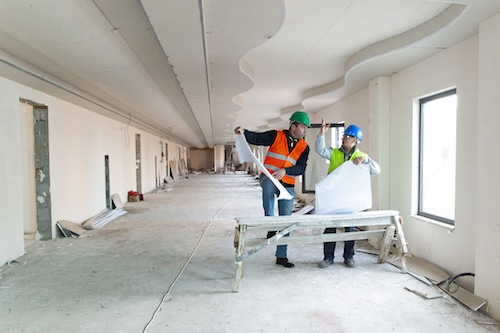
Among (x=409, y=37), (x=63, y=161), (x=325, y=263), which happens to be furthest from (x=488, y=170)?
(x=63, y=161)

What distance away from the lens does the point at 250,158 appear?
3.44 meters

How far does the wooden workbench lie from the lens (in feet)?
9.35

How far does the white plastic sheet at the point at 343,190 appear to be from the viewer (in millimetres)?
3324

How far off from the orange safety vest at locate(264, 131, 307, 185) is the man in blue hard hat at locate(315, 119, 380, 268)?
23 cm

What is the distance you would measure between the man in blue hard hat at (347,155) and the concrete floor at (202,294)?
0.14 metres

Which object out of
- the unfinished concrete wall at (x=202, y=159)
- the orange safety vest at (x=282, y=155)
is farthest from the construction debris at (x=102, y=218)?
the unfinished concrete wall at (x=202, y=159)

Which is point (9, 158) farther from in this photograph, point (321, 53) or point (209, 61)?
point (321, 53)

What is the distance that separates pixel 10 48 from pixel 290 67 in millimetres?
3261

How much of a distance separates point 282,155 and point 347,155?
2.37 ft

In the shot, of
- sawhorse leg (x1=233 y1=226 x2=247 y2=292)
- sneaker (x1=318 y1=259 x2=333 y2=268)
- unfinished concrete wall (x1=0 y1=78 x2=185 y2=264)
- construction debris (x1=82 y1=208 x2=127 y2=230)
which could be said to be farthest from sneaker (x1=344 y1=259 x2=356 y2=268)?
construction debris (x1=82 y1=208 x2=127 y2=230)

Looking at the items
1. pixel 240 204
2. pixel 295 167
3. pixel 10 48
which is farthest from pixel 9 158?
pixel 240 204

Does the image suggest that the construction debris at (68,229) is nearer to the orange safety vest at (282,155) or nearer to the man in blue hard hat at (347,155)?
the orange safety vest at (282,155)

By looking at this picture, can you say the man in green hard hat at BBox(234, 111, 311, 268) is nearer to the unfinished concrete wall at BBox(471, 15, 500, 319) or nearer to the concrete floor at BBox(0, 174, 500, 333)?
the concrete floor at BBox(0, 174, 500, 333)

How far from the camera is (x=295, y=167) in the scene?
11.2ft
